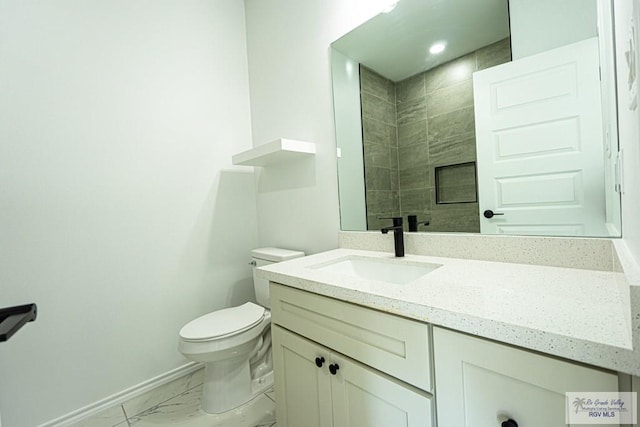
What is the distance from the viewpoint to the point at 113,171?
5.14 feet

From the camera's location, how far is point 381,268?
4.10 ft

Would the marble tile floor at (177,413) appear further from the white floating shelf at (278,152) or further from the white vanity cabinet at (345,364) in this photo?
the white floating shelf at (278,152)

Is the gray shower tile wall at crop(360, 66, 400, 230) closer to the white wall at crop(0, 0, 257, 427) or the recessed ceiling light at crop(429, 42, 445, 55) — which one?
the recessed ceiling light at crop(429, 42, 445, 55)

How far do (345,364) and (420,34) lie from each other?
4.84 feet

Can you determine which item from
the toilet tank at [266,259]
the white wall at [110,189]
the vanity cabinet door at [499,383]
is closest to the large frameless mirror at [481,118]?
the toilet tank at [266,259]

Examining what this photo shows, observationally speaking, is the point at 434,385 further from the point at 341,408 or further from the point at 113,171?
the point at 113,171

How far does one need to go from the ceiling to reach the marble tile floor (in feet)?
6.27

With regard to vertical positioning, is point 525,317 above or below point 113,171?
below

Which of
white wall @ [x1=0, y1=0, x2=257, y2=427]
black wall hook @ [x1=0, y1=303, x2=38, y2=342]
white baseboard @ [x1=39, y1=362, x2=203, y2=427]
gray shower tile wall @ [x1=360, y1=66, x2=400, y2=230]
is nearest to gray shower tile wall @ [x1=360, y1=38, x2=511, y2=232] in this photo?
gray shower tile wall @ [x1=360, y1=66, x2=400, y2=230]

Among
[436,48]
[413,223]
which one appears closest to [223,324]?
[413,223]

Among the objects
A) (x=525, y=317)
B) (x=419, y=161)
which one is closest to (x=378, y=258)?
(x=419, y=161)

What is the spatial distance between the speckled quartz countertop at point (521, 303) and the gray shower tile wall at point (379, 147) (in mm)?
530

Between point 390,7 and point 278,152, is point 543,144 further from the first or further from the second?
point 278,152

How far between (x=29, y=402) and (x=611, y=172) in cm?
261
